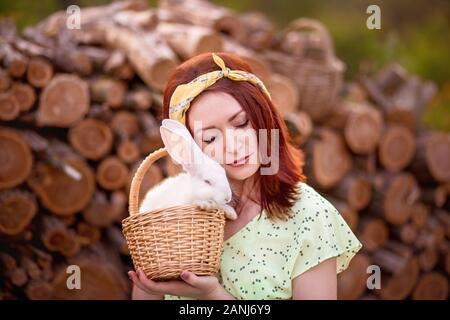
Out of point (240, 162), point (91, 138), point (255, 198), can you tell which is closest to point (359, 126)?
point (91, 138)

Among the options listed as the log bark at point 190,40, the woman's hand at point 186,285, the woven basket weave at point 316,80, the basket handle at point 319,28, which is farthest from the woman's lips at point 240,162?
the basket handle at point 319,28

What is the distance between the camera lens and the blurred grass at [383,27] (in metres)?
5.75

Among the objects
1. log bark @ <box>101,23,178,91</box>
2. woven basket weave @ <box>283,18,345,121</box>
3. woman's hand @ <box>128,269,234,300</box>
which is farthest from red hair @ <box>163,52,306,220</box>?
woven basket weave @ <box>283,18,345,121</box>

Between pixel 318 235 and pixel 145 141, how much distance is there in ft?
5.47

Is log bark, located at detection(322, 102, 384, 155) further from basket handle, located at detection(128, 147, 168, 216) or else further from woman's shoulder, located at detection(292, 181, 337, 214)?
basket handle, located at detection(128, 147, 168, 216)

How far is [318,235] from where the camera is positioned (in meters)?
1.68

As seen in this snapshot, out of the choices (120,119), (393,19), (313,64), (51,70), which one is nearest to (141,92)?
(120,119)

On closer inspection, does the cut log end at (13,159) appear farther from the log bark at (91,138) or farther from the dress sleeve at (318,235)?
the dress sleeve at (318,235)

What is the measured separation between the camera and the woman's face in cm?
162

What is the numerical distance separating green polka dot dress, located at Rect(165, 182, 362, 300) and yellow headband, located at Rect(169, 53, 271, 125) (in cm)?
32

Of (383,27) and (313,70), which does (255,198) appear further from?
(383,27)

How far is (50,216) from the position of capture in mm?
3031
